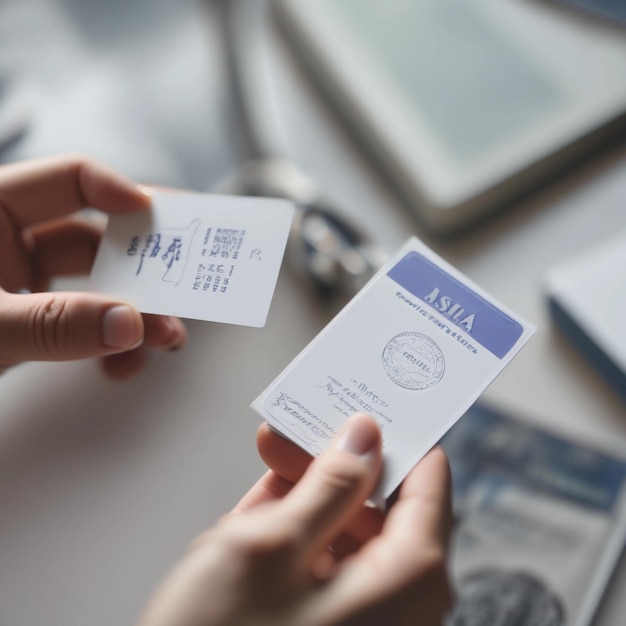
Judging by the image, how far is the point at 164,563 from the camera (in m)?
0.48

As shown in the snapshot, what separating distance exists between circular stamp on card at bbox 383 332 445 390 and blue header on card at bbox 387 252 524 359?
0.02m

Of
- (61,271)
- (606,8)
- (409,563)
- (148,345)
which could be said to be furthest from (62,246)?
(606,8)

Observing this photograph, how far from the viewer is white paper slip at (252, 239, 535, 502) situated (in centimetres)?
39

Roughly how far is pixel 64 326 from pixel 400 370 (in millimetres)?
229

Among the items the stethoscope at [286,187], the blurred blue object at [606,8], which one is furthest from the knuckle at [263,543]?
the blurred blue object at [606,8]

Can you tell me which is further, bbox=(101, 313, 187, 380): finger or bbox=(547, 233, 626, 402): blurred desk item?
bbox=(547, 233, 626, 402): blurred desk item

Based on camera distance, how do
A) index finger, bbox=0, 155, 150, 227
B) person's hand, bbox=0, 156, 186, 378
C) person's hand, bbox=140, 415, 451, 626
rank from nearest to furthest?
person's hand, bbox=140, 415, 451, 626, person's hand, bbox=0, 156, 186, 378, index finger, bbox=0, 155, 150, 227

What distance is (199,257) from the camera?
438mm

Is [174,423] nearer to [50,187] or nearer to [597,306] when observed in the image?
[50,187]

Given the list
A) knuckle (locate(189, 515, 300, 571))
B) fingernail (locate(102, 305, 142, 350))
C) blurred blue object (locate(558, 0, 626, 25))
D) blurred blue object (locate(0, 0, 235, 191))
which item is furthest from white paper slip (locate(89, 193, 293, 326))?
blurred blue object (locate(558, 0, 626, 25))

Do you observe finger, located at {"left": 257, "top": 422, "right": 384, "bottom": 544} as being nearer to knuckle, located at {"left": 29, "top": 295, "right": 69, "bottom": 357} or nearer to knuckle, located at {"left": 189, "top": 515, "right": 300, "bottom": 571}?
knuckle, located at {"left": 189, "top": 515, "right": 300, "bottom": 571}

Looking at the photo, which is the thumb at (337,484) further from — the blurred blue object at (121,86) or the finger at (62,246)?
the blurred blue object at (121,86)

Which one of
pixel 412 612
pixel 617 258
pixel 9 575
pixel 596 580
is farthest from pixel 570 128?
pixel 9 575

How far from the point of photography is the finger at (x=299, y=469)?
16.0 inches
